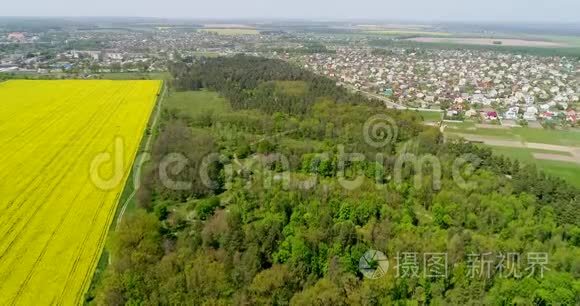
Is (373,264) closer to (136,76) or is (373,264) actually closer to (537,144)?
(537,144)

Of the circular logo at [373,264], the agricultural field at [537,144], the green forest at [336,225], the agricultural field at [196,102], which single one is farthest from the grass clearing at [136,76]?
the circular logo at [373,264]

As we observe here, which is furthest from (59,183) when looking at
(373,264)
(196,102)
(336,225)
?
(196,102)

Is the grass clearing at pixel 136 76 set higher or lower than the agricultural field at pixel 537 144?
higher

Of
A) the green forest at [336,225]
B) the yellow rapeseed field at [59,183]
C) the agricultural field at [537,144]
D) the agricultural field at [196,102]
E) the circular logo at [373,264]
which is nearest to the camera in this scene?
the green forest at [336,225]

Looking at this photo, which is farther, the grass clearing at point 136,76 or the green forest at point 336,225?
the grass clearing at point 136,76

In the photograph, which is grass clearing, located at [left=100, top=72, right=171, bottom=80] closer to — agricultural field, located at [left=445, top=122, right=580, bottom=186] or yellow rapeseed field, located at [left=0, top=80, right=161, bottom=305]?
yellow rapeseed field, located at [left=0, top=80, right=161, bottom=305]

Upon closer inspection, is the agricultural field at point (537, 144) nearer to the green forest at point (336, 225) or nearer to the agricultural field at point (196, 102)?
the green forest at point (336, 225)

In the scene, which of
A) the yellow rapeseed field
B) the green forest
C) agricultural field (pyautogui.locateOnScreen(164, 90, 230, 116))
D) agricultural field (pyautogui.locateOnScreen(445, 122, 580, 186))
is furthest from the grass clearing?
agricultural field (pyautogui.locateOnScreen(445, 122, 580, 186))
